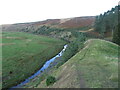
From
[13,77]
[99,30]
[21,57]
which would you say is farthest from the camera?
[99,30]

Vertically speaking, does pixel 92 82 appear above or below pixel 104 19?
below

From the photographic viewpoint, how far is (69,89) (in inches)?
687

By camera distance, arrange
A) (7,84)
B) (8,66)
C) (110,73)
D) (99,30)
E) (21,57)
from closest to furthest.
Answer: (110,73) → (7,84) → (8,66) → (21,57) → (99,30)

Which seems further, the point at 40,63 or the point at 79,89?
the point at 40,63

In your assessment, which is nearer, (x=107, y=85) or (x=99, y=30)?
(x=107, y=85)

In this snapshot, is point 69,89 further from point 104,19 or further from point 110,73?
point 104,19

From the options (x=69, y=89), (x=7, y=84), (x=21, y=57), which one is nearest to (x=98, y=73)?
(x=69, y=89)

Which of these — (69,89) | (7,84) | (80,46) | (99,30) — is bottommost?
(7,84)

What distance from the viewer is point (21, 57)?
46750mm

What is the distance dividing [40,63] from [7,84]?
575 inches

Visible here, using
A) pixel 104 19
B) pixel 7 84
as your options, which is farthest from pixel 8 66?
pixel 104 19

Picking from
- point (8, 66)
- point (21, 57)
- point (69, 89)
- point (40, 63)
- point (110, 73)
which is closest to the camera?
point (69, 89)

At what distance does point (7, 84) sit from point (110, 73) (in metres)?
20.8

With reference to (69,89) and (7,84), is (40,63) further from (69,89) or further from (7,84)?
(69,89)
